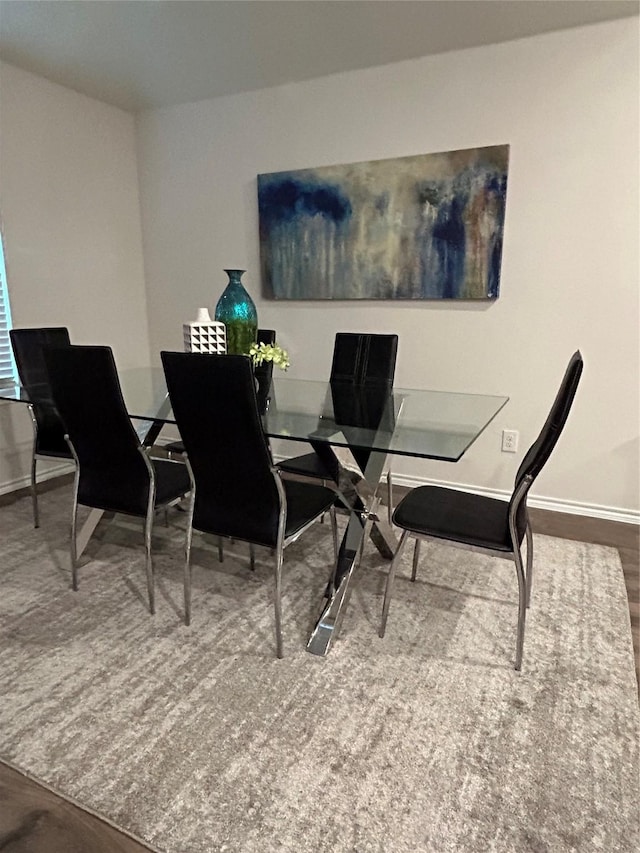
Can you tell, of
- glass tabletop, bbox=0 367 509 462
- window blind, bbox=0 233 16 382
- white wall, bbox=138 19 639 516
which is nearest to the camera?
glass tabletop, bbox=0 367 509 462

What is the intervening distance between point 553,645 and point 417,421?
0.93 m

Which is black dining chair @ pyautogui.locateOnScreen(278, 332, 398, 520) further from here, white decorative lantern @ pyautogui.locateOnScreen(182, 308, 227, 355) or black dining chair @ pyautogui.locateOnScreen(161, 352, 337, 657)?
black dining chair @ pyautogui.locateOnScreen(161, 352, 337, 657)

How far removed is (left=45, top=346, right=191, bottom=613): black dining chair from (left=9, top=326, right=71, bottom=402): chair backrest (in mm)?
832

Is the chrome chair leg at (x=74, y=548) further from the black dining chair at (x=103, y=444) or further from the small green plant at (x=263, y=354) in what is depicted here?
the small green plant at (x=263, y=354)

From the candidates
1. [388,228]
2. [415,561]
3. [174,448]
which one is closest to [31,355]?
[174,448]

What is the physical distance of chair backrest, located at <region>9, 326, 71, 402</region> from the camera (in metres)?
2.84

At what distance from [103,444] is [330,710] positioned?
1.24 meters

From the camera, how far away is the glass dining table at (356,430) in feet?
6.12

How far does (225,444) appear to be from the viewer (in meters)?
1.75

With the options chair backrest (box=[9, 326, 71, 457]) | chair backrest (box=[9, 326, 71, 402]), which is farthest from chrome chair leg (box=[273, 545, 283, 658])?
chair backrest (box=[9, 326, 71, 402])

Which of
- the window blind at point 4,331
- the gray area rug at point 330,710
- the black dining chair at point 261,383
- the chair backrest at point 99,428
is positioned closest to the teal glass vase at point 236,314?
the black dining chair at point 261,383

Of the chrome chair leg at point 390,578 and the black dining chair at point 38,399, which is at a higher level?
the black dining chair at point 38,399

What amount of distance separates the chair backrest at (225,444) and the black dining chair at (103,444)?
27 cm

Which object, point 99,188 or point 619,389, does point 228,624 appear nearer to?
point 619,389
